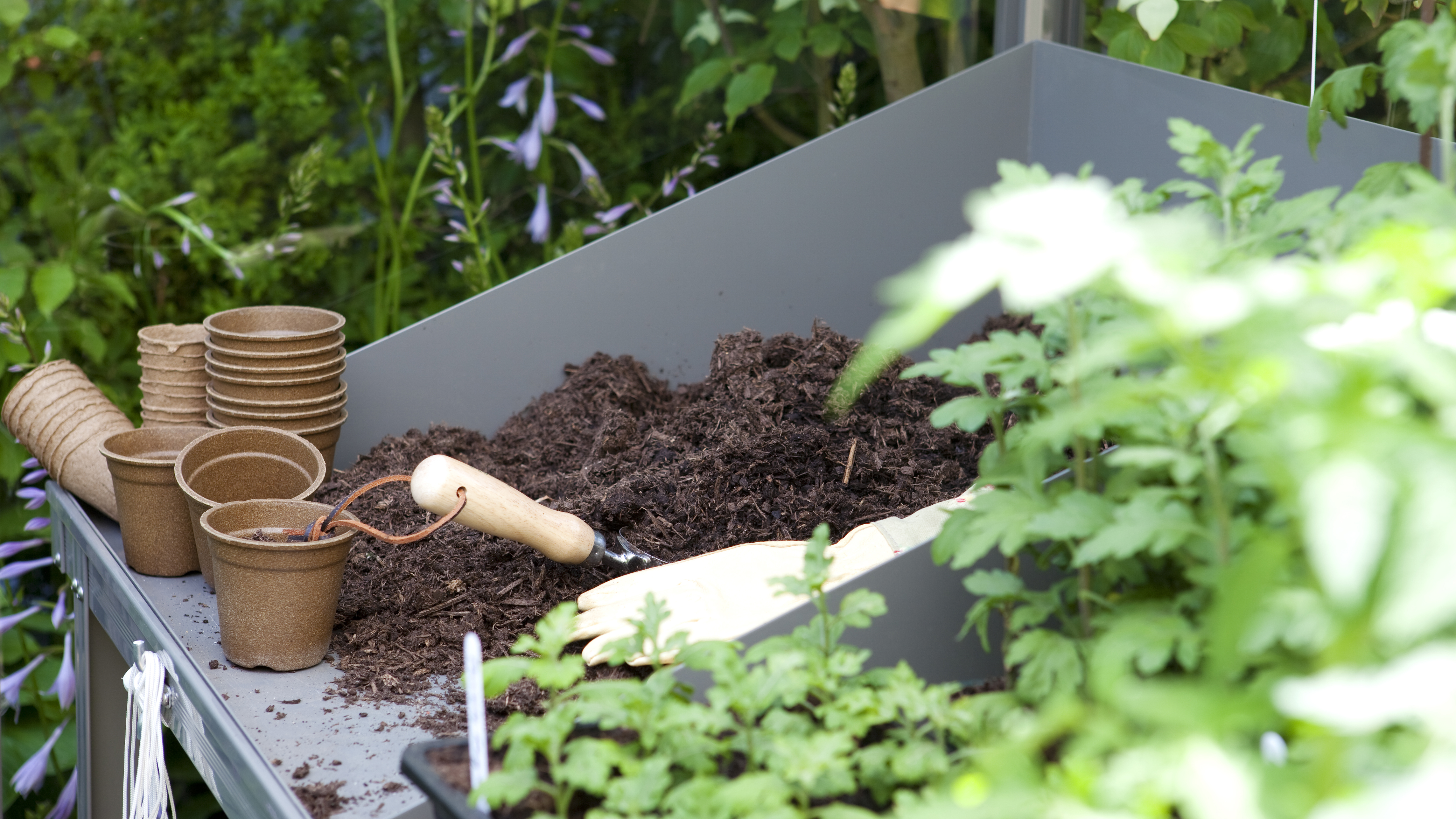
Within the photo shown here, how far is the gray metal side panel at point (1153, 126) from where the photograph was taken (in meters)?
1.55

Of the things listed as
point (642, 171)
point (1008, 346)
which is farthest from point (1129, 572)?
point (642, 171)

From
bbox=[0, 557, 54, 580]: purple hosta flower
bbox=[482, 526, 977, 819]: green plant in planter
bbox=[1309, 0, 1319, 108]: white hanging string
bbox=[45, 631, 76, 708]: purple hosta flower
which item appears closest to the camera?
bbox=[482, 526, 977, 819]: green plant in planter

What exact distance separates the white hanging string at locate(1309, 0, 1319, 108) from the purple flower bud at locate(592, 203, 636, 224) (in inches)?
50.7

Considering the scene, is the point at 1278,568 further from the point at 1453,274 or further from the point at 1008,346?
the point at 1008,346

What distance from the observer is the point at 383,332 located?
2.67 metres

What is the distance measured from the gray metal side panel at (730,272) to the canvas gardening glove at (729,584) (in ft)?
2.07

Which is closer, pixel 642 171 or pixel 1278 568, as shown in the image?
pixel 1278 568

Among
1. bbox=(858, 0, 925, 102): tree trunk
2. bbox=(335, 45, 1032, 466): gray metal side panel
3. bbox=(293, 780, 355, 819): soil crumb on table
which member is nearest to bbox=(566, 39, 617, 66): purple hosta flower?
bbox=(858, 0, 925, 102): tree trunk

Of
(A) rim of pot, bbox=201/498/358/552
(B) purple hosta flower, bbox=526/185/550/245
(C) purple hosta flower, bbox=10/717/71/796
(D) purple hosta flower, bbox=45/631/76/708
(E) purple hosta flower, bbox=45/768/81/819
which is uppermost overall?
(A) rim of pot, bbox=201/498/358/552

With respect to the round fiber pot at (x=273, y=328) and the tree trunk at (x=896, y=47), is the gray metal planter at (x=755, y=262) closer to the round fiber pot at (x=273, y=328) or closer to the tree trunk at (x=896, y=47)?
the round fiber pot at (x=273, y=328)

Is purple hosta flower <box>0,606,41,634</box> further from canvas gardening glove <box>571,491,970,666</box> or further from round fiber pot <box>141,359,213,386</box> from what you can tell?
canvas gardening glove <box>571,491,970,666</box>

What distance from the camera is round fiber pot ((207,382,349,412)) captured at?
160cm

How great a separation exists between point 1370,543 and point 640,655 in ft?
2.22

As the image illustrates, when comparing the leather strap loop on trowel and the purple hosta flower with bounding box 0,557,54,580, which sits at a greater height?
the leather strap loop on trowel
